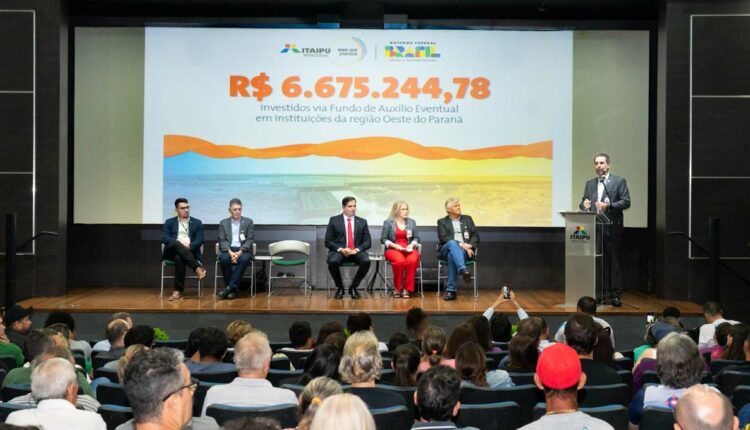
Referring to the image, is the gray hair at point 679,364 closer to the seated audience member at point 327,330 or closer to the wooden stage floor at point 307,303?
the seated audience member at point 327,330

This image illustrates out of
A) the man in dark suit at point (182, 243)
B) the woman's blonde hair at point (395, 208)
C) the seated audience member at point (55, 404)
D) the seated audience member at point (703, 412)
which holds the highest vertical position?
the woman's blonde hair at point (395, 208)

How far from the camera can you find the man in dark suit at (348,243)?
9.35m

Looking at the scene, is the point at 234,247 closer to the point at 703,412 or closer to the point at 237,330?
the point at 237,330

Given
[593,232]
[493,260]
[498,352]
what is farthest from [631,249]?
[498,352]

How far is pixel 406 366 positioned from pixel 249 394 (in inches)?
32.3

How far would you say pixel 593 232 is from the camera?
27.6 feet

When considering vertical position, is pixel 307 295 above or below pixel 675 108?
below

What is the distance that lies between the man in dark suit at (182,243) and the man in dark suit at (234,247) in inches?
9.8

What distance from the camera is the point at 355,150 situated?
10.4 metres

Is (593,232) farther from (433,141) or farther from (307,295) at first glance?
(307,295)

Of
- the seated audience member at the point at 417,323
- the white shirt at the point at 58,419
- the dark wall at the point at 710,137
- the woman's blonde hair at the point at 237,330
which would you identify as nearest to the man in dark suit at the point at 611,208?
the dark wall at the point at 710,137

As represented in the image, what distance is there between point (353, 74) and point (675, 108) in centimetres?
366

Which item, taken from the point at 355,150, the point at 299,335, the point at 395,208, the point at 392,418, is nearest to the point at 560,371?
the point at 392,418

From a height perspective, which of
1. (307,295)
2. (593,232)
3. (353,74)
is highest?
(353,74)
